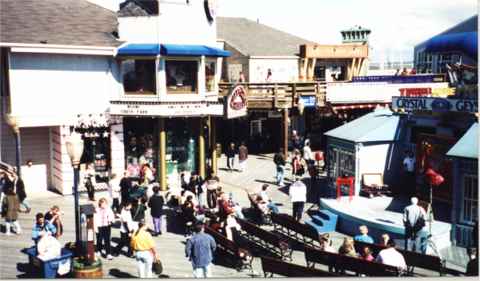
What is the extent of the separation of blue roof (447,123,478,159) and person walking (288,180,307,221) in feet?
14.2

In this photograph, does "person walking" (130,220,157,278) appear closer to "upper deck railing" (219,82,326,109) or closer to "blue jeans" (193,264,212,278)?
"blue jeans" (193,264,212,278)

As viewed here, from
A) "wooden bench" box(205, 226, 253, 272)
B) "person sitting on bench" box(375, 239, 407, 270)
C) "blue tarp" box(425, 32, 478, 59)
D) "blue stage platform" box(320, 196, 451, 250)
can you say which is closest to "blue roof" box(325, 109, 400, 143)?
"blue stage platform" box(320, 196, 451, 250)

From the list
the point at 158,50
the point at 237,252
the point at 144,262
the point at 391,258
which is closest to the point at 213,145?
the point at 158,50

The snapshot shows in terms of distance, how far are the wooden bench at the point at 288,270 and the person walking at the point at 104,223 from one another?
403 cm

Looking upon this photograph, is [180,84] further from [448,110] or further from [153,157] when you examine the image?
[448,110]

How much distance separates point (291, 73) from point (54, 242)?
23350mm

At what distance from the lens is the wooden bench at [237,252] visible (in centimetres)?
1354

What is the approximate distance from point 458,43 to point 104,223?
15260 millimetres

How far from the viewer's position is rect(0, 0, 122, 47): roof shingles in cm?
2000

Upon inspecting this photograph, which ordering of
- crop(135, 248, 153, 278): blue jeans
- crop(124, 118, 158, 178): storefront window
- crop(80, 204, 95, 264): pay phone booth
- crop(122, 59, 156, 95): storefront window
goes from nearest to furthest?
crop(80, 204, 95, 264): pay phone booth < crop(135, 248, 153, 278): blue jeans < crop(122, 59, 156, 95): storefront window < crop(124, 118, 158, 178): storefront window

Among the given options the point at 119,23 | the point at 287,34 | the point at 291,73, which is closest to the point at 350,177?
the point at 119,23

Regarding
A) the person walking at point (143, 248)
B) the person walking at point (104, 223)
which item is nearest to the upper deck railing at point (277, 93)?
the person walking at point (104, 223)

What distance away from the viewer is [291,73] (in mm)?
33781

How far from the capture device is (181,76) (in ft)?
73.5
